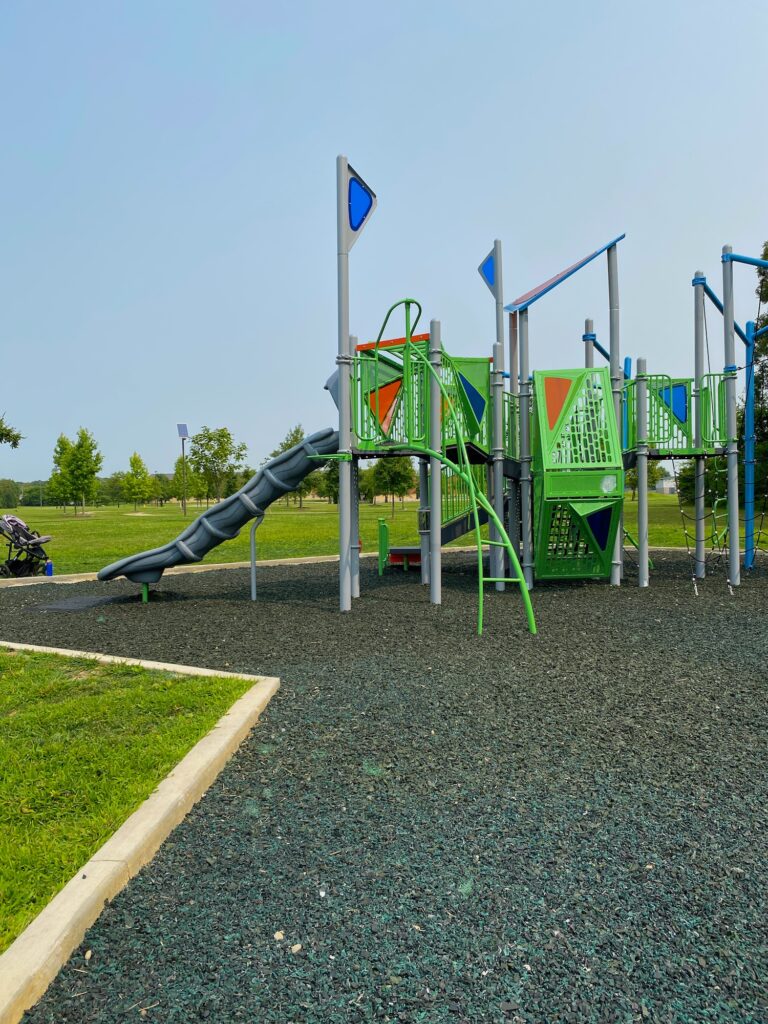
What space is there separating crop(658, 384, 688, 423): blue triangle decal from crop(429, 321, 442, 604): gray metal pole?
13.3ft

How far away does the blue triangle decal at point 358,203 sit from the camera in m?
8.68

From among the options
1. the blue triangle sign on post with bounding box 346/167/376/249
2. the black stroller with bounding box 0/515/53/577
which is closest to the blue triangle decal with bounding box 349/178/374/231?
the blue triangle sign on post with bounding box 346/167/376/249

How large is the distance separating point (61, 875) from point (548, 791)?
2099mm

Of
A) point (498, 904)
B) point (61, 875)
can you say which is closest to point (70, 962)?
point (61, 875)

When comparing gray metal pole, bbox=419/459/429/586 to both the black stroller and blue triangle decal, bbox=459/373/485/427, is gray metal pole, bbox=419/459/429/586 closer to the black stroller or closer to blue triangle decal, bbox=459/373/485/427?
blue triangle decal, bbox=459/373/485/427

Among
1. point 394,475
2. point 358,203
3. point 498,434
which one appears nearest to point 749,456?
point 498,434

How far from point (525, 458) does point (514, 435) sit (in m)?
0.45

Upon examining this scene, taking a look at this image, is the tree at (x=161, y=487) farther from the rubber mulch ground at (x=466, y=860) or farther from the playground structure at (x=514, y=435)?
the rubber mulch ground at (x=466, y=860)

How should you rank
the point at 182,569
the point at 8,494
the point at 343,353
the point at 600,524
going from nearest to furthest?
the point at 343,353, the point at 600,524, the point at 182,569, the point at 8,494

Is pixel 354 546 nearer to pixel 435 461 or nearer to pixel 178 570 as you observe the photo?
pixel 435 461

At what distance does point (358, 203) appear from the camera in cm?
875

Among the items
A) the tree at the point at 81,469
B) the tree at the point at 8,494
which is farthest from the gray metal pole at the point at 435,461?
the tree at the point at 8,494

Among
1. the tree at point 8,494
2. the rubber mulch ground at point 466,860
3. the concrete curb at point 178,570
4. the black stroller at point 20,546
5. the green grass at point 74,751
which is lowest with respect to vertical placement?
the rubber mulch ground at point 466,860

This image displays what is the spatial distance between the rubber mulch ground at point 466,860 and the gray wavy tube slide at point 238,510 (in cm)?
383
